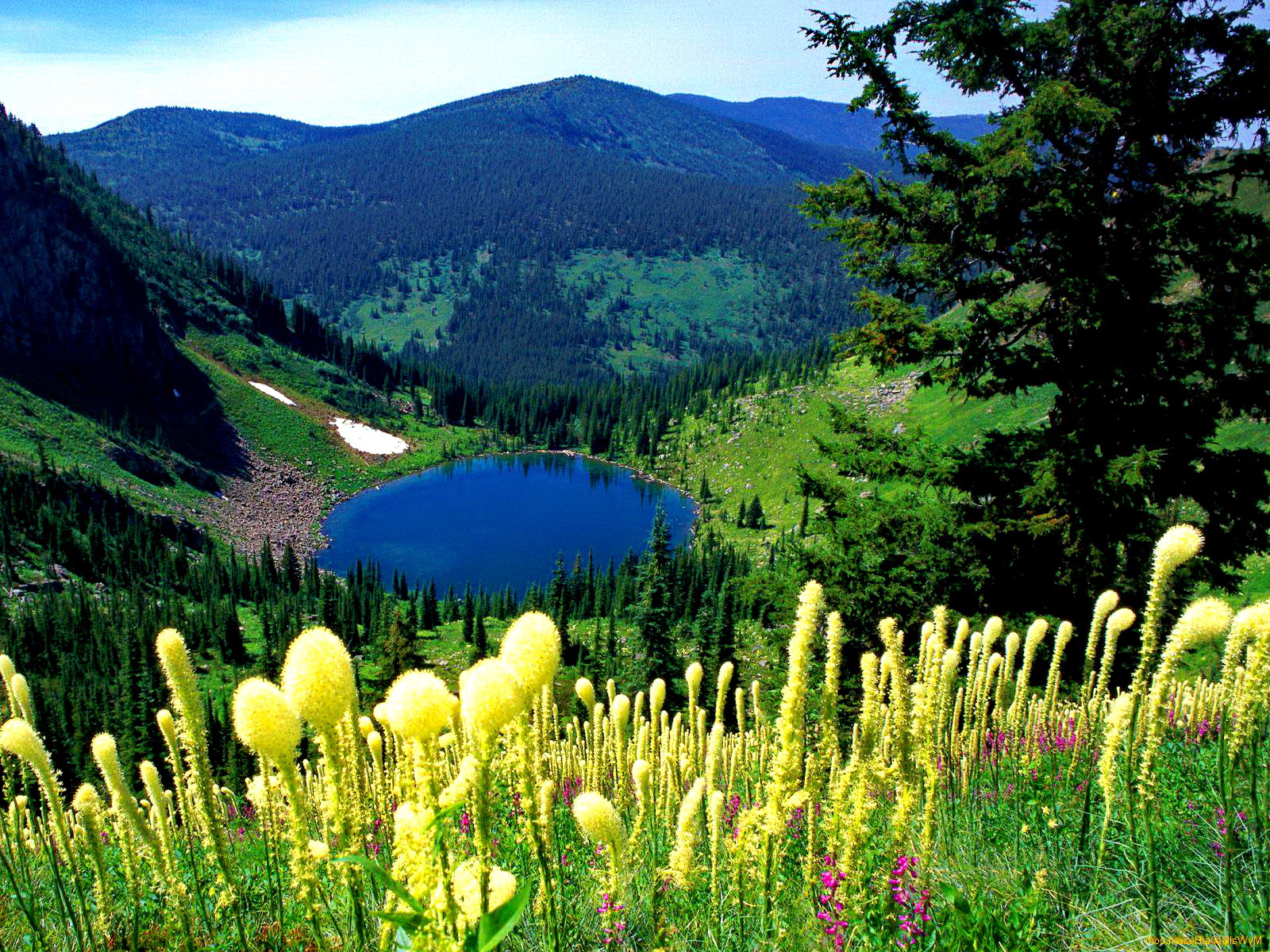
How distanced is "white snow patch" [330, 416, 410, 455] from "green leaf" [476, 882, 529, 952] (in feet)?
543

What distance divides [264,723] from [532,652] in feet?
3.51

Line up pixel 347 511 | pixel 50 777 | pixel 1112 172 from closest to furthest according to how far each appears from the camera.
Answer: pixel 50 777
pixel 1112 172
pixel 347 511

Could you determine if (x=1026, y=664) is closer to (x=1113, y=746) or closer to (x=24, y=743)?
(x=1113, y=746)

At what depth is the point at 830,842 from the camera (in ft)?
13.4

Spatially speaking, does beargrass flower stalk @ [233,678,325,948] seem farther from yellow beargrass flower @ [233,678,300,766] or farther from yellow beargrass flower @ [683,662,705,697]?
yellow beargrass flower @ [683,662,705,697]

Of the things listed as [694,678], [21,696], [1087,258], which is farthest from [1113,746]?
[1087,258]

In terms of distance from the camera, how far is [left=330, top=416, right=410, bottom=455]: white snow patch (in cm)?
16000

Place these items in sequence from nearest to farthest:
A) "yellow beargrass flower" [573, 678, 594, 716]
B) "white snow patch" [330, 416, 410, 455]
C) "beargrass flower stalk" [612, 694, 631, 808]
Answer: "beargrass flower stalk" [612, 694, 631, 808], "yellow beargrass flower" [573, 678, 594, 716], "white snow patch" [330, 416, 410, 455]

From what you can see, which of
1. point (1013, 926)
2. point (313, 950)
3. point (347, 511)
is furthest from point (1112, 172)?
point (347, 511)

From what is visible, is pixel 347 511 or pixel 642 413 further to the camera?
pixel 642 413

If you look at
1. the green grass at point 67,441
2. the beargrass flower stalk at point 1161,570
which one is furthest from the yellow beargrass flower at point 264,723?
the green grass at point 67,441

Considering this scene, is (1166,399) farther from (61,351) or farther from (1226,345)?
(61,351)

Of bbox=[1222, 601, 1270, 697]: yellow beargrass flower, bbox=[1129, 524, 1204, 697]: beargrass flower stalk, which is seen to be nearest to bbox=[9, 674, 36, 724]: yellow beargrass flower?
bbox=[1129, 524, 1204, 697]: beargrass flower stalk

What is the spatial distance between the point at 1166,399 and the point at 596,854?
10.4m
